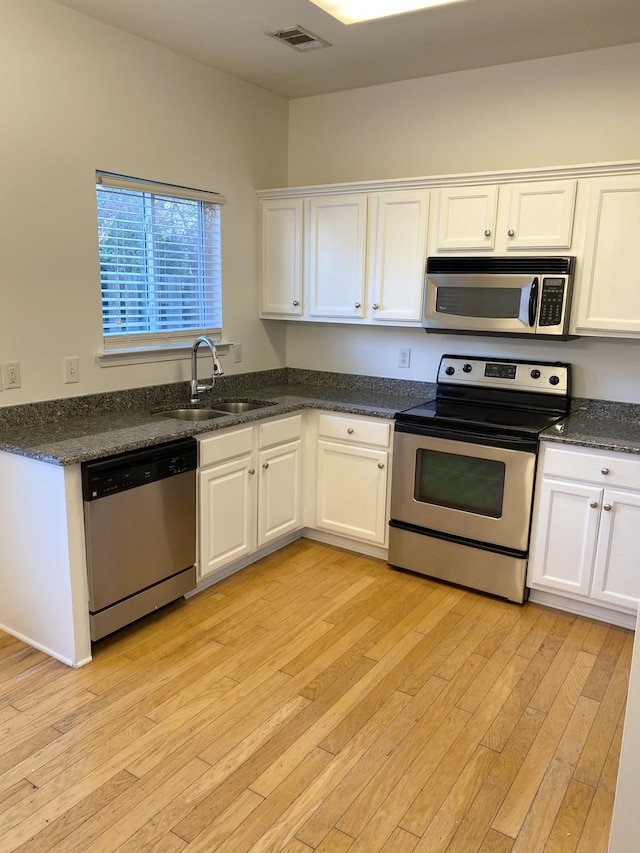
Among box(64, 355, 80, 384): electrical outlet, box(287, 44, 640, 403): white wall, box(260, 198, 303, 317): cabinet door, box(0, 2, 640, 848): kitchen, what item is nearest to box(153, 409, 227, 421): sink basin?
box(0, 2, 640, 848): kitchen

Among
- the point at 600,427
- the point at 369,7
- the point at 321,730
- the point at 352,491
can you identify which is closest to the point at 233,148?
the point at 369,7

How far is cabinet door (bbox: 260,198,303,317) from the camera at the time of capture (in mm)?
3873

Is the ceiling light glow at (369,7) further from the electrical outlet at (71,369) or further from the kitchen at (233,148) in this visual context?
the electrical outlet at (71,369)

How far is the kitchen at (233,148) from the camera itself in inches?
107

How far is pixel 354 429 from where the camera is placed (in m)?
3.48

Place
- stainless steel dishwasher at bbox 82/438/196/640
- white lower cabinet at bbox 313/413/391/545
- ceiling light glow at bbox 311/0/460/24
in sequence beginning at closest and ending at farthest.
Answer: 1. stainless steel dishwasher at bbox 82/438/196/640
2. ceiling light glow at bbox 311/0/460/24
3. white lower cabinet at bbox 313/413/391/545

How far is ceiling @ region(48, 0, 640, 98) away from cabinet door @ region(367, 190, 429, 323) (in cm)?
69

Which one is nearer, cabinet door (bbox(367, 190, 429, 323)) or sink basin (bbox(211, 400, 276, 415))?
cabinet door (bbox(367, 190, 429, 323))

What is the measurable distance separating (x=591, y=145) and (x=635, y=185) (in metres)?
0.50

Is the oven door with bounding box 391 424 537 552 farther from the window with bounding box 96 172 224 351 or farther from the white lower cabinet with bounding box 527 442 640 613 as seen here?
the window with bounding box 96 172 224 351

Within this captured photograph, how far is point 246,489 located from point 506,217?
190 centimetres

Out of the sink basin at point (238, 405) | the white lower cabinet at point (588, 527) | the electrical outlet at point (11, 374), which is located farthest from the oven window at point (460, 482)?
the electrical outlet at point (11, 374)

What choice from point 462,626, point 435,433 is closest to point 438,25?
point 435,433

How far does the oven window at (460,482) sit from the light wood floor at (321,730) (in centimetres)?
49
